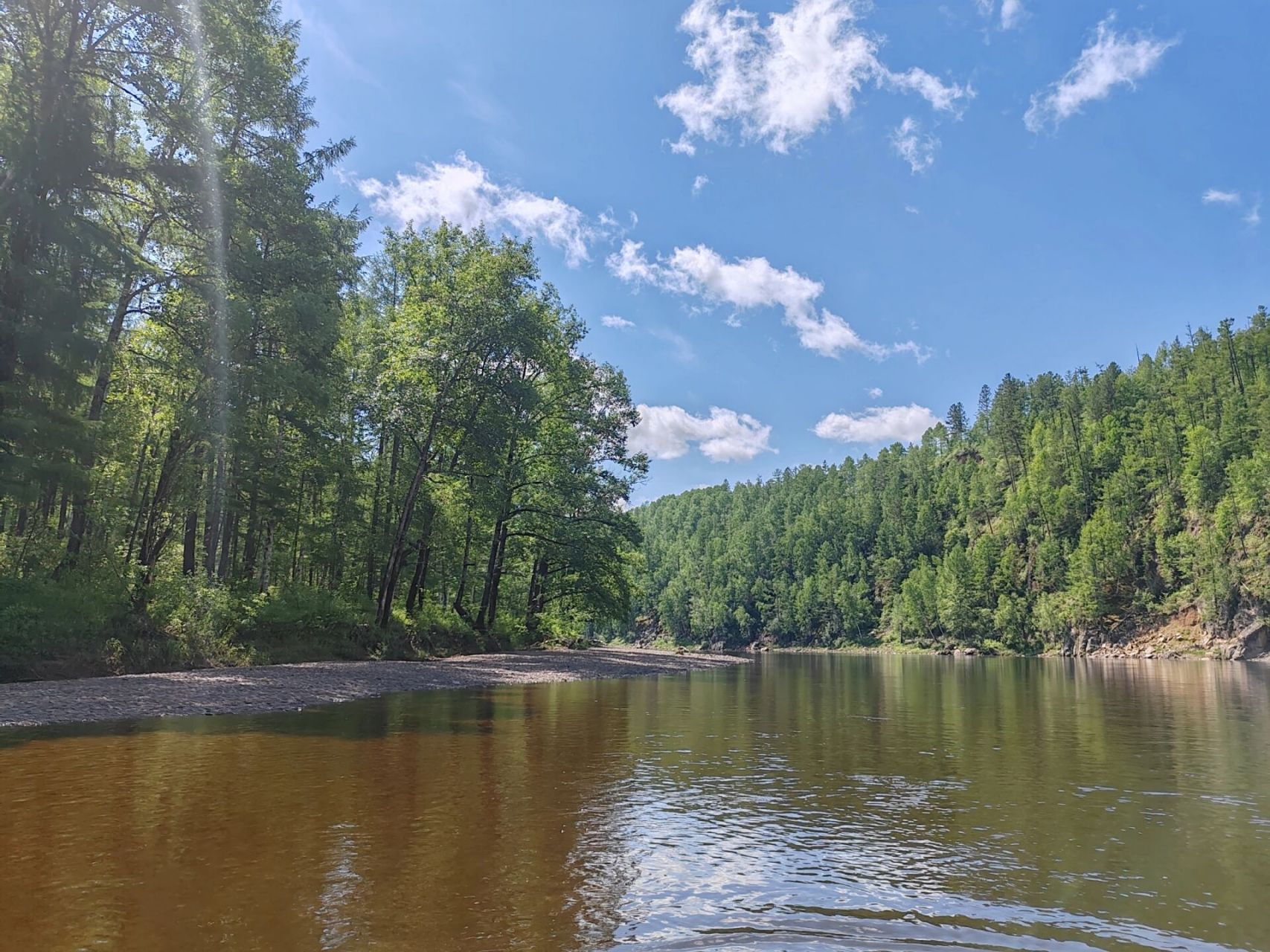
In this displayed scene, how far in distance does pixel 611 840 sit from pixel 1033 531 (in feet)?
502

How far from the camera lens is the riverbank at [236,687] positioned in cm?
1361

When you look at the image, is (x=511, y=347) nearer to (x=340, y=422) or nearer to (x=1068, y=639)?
(x=340, y=422)

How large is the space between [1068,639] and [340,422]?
116986 mm

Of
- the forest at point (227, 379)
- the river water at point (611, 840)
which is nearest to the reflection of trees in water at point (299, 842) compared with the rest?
the river water at point (611, 840)

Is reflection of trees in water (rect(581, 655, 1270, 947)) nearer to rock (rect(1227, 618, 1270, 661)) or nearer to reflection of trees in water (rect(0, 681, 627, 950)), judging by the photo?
reflection of trees in water (rect(0, 681, 627, 950))

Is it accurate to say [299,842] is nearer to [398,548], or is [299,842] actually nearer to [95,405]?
[95,405]

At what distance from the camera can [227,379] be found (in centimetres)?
2294

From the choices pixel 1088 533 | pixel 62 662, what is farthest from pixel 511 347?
pixel 1088 533

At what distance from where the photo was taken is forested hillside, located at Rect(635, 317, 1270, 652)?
11150 cm

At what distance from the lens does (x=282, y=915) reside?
538cm

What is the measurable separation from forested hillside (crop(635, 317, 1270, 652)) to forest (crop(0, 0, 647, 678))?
64.7 metres

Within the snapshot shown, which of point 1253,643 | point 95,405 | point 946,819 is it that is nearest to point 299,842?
point 946,819

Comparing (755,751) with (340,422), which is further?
(340,422)

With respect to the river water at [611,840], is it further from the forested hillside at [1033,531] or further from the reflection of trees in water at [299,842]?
the forested hillside at [1033,531]
